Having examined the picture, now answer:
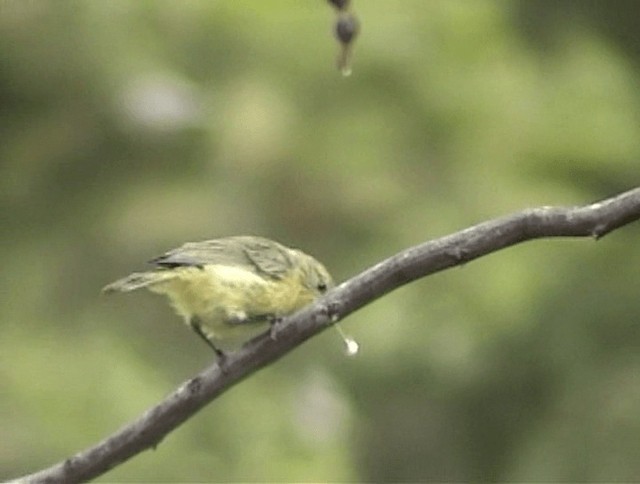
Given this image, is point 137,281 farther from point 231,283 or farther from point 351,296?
point 351,296

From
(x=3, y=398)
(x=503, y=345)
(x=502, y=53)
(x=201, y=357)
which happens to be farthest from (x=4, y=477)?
(x=502, y=53)

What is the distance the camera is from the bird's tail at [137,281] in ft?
7.80

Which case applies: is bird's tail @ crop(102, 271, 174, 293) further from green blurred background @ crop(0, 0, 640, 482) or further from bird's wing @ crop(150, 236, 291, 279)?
green blurred background @ crop(0, 0, 640, 482)

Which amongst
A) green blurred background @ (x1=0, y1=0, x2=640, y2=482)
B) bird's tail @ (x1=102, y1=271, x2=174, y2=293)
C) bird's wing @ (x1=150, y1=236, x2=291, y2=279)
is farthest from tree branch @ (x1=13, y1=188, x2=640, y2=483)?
green blurred background @ (x1=0, y1=0, x2=640, y2=482)

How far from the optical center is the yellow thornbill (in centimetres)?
249

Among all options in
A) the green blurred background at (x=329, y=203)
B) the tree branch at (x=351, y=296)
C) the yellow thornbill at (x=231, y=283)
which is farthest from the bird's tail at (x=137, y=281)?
the green blurred background at (x=329, y=203)

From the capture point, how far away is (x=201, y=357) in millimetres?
3779

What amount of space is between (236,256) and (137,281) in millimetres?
205

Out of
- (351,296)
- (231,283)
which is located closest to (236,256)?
(231,283)

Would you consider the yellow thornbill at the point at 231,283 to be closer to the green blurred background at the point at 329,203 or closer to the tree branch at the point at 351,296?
the tree branch at the point at 351,296

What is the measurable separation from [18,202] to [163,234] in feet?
1.32

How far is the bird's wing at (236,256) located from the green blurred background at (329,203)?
3.12 ft

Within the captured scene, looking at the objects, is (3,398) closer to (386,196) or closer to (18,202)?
(18,202)

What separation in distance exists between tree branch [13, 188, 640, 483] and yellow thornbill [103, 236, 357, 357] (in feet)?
2.03
